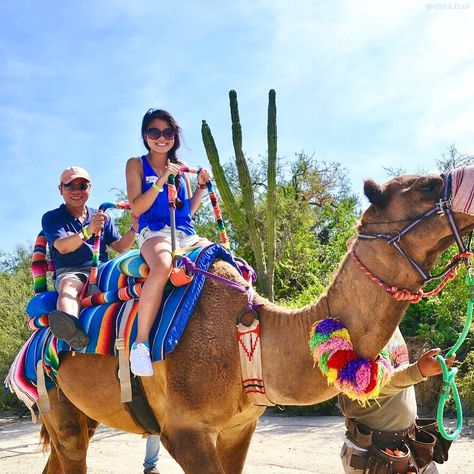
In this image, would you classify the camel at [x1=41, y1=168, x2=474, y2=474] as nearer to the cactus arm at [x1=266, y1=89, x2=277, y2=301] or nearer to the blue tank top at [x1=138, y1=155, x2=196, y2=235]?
the blue tank top at [x1=138, y1=155, x2=196, y2=235]

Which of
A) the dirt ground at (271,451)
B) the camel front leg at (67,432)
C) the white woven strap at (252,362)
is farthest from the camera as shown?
the dirt ground at (271,451)

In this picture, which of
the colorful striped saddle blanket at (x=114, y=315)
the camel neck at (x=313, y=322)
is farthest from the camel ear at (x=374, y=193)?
the colorful striped saddle blanket at (x=114, y=315)

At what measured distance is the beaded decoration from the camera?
2812 millimetres

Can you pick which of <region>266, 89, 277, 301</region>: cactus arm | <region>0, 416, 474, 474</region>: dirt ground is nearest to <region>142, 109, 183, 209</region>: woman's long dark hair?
<region>0, 416, 474, 474</region>: dirt ground

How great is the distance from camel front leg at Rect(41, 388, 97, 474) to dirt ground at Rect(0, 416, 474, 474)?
294 centimetres

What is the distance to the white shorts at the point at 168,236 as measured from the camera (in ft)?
12.3

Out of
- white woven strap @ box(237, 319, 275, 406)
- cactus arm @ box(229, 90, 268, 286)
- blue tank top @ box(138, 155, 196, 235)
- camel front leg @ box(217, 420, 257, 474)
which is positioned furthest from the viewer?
cactus arm @ box(229, 90, 268, 286)

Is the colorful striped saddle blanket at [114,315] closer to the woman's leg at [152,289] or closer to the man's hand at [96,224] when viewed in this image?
the woman's leg at [152,289]

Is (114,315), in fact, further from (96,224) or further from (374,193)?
(374,193)

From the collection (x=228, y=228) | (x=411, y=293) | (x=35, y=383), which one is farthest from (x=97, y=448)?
(x=228, y=228)

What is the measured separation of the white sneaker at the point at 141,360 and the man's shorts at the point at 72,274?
117 cm

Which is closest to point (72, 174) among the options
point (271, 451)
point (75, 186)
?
point (75, 186)

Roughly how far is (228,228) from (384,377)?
50.3 feet

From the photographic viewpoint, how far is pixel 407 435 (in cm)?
352
